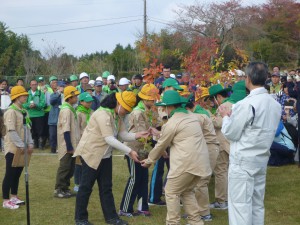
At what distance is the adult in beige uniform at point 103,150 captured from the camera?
616 centimetres

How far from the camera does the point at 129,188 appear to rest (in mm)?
6766

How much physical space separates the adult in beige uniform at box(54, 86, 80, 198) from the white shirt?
12.5ft

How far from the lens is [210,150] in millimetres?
6793

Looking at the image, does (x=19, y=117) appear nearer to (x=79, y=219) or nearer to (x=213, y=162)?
(x=79, y=219)

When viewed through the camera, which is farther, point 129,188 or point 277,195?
point 277,195

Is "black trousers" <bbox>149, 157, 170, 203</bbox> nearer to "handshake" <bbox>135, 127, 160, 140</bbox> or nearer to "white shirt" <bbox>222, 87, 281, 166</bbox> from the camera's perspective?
"handshake" <bbox>135, 127, 160, 140</bbox>

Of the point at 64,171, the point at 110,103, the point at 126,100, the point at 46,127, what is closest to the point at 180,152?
the point at 126,100

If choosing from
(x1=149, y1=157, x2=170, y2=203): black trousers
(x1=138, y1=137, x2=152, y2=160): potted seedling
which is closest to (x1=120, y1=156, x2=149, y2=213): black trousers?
(x1=138, y1=137, x2=152, y2=160): potted seedling

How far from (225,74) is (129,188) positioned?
2625mm

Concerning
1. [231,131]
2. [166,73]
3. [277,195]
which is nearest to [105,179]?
[231,131]

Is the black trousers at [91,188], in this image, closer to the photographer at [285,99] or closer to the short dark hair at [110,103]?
the short dark hair at [110,103]

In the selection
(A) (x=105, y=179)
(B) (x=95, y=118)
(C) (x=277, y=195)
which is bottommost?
(C) (x=277, y=195)

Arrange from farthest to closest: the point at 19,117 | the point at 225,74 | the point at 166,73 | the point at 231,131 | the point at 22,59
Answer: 1. the point at 22,59
2. the point at 166,73
3. the point at 225,74
4. the point at 19,117
5. the point at 231,131

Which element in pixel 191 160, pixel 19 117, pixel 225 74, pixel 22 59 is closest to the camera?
pixel 191 160
